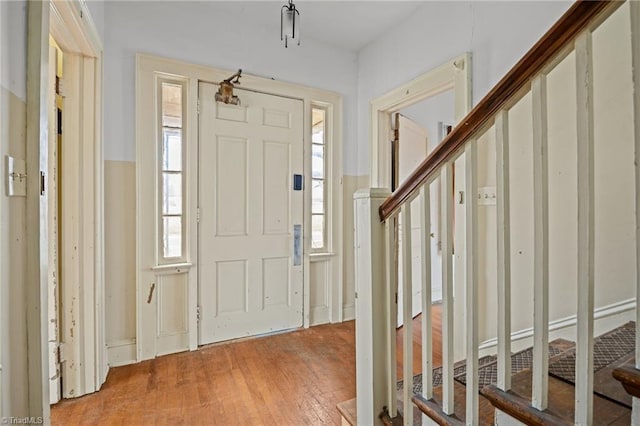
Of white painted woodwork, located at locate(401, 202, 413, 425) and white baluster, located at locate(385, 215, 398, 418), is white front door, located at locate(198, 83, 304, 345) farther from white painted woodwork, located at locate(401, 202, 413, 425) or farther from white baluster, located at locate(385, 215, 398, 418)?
white painted woodwork, located at locate(401, 202, 413, 425)

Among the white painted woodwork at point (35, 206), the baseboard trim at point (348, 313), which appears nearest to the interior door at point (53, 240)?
the white painted woodwork at point (35, 206)

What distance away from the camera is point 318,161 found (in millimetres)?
3062

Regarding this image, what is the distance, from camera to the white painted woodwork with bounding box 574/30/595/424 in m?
0.65

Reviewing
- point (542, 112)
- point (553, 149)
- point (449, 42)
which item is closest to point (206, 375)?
point (542, 112)

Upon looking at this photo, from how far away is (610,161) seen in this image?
1.49 metres

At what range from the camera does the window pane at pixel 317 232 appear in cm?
307

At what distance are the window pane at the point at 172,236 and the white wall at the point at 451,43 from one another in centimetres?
171

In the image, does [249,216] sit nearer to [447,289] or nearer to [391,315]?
[391,315]

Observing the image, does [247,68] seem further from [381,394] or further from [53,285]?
[381,394]

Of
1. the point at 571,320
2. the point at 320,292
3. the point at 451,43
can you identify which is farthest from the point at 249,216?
the point at 571,320

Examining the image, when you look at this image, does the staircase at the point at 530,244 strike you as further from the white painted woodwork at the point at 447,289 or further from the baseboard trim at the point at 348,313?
the baseboard trim at the point at 348,313

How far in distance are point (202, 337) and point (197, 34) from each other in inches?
92.7

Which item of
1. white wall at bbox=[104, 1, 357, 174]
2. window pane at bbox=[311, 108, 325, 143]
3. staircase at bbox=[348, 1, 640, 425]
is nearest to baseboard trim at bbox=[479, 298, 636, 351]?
staircase at bbox=[348, 1, 640, 425]

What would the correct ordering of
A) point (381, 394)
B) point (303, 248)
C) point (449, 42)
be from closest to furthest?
point (381, 394) < point (449, 42) < point (303, 248)
